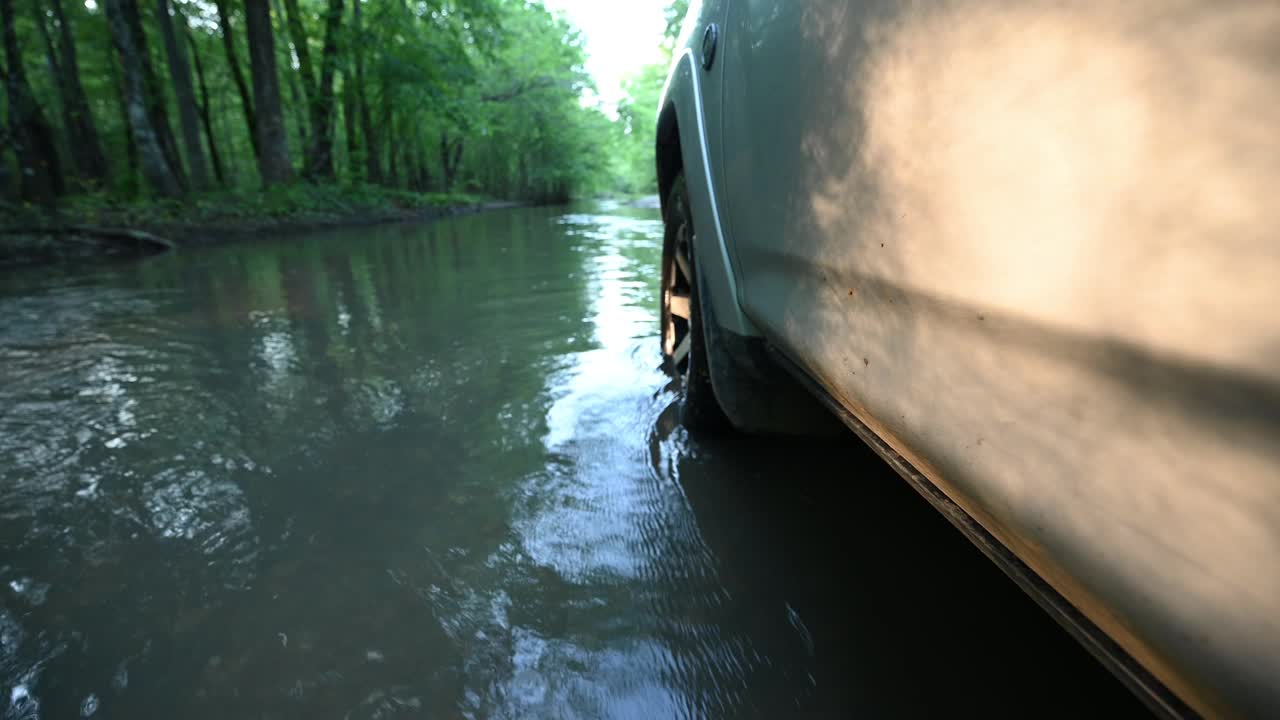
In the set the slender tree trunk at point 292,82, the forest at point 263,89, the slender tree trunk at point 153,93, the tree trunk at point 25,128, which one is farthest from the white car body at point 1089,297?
the slender tree trunk at point 292,82

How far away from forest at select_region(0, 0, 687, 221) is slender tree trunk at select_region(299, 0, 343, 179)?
0.04m

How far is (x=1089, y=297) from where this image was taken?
494 millimetres

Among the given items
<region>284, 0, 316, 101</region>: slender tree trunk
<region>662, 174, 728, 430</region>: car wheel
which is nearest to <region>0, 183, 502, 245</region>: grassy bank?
<region>284, 0, 316, 101</region>: slender tree trunk

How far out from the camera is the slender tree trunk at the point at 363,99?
16141 millimetres

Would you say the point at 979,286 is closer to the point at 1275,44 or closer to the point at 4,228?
the point at 1275,44

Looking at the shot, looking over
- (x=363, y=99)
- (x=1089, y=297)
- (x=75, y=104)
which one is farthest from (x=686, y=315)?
(x=363, y=99)

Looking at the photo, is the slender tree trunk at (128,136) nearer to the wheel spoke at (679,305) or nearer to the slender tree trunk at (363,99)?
the slender tree trunk at (363,99)

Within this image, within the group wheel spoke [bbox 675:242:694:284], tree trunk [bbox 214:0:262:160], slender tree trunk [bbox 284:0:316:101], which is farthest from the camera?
slender tree trunk [bbox 284:0:316:101]

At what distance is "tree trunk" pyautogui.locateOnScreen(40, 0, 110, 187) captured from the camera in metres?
14.0

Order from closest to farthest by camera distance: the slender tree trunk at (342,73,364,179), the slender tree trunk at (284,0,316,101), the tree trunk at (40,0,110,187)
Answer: the tree trunk at (40,0,110,187)
the slender tree trunk at (284,0,316,101)
the slender tree trunk at (342,73,364,179)

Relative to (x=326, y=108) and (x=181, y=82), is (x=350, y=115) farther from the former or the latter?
Answer: (x=181, y=82)

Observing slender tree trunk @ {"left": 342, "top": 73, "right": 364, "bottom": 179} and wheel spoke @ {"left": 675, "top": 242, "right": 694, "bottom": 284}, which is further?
slender tree trunk @ {"left": 342, "top": 73, "right": 364, "bottom": 179}

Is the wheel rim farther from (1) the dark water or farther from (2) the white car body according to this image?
(2) the white car body

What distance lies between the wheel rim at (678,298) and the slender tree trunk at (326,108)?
1486cm
